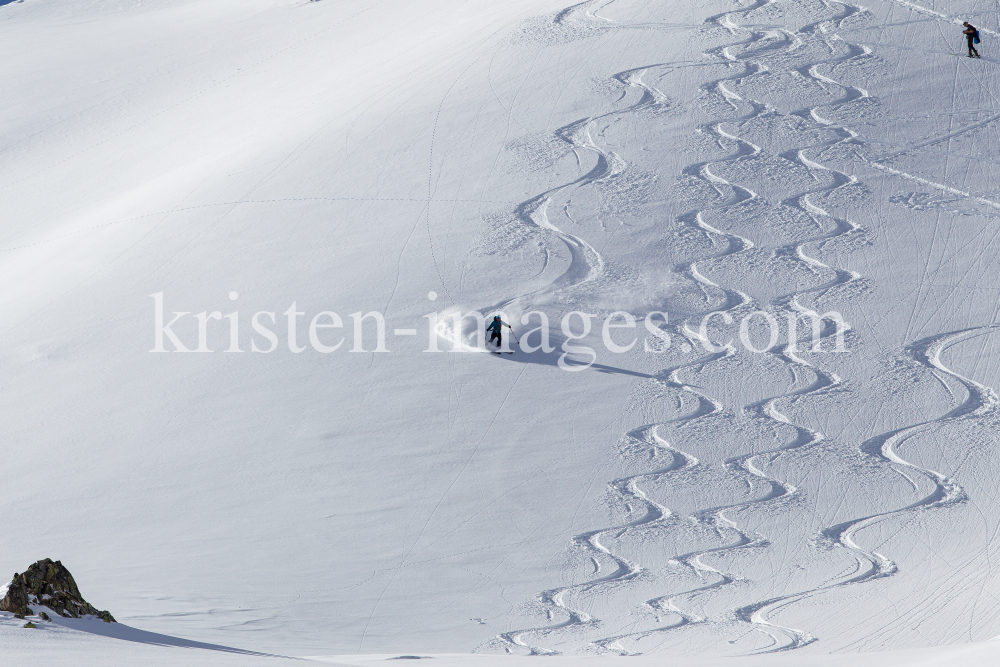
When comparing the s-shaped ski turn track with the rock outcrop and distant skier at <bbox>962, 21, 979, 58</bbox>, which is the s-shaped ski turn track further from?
the rock outcrop

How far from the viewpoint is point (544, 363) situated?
1664 centimetres

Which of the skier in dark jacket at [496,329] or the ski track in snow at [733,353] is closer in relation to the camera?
the ski track in snow at [733,353]

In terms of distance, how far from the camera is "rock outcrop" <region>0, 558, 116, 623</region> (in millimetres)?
7191

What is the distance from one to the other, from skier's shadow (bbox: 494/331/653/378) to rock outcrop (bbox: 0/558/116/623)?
952 centimetres

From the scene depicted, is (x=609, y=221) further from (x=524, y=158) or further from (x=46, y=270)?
(x=46, y=270)

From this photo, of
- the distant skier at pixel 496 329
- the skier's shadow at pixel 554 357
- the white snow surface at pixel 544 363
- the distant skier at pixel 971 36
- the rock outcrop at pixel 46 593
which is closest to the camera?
the rock outcrop at pixel 46 593

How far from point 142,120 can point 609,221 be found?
16754 millimetres

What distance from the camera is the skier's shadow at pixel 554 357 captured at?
1647 centimetres

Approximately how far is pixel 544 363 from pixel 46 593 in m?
9.98

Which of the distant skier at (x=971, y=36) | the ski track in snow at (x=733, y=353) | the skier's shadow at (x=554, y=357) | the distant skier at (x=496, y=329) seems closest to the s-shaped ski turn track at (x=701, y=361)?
the ski track in snow at (x=733, y=353)

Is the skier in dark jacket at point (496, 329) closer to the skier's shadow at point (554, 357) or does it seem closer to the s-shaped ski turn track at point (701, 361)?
the skier's shadow at point (554, 357)

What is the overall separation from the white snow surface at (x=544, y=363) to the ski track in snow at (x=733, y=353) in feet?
0.20

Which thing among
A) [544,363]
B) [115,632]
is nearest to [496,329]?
[544,363]

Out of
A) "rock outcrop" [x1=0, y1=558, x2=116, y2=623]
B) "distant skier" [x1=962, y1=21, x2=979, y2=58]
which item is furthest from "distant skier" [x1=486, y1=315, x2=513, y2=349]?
"distant skier" [x1=962, y1=21, x2=979, y2=58]
